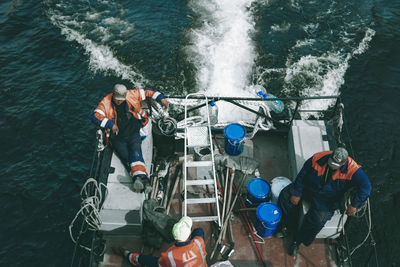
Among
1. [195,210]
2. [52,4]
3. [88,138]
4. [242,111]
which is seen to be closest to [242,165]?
[195,210]

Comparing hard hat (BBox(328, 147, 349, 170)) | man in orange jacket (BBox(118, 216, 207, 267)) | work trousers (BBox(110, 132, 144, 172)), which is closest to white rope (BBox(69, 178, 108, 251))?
work trousers (BBox(110, 132, 144, 172))

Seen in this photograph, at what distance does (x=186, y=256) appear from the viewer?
5.16 metres

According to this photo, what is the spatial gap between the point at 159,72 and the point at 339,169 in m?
10.9

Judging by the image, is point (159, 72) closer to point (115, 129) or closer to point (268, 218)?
point (115, 129)

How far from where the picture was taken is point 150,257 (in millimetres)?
6047

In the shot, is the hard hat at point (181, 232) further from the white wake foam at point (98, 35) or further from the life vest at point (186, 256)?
the white wake foam at point (98, 35)

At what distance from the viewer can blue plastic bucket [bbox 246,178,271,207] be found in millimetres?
6891

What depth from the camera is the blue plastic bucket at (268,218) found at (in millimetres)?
6406

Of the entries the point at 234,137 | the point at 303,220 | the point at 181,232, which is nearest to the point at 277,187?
the point at 303,220

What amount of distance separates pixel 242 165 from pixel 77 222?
6183 millimetres

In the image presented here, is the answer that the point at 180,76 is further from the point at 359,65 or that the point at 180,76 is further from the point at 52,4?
the point at 52,4

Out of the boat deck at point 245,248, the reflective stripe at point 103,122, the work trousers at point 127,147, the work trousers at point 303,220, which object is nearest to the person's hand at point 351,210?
the work trousers at point 303,220

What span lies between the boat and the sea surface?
429 cm

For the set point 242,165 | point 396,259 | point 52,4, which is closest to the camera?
point 242,165
